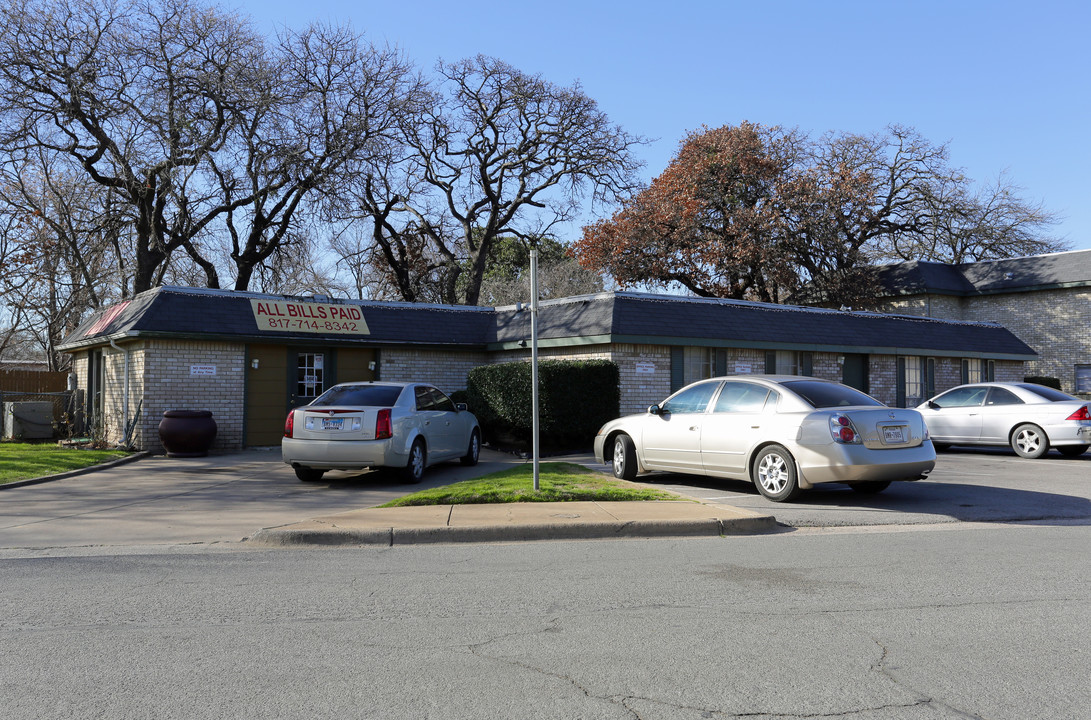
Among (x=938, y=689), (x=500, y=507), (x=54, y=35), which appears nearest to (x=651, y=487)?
(x=500, y=507)

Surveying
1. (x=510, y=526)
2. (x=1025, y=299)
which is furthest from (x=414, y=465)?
(x=1025, y=299)

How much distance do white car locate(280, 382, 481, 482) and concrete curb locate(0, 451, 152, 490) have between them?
4120mm

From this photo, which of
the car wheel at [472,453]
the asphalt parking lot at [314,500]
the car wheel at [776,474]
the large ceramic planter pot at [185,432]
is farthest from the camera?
the large ceramic planter pot at [185,432]

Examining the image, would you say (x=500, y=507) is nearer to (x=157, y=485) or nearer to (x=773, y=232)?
(x=157, y=485)

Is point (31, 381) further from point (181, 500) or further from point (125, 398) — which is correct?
point (181, 500)

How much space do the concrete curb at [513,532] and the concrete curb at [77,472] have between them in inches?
263

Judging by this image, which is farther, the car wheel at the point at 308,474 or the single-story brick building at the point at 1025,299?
the single-story brick building at the point at 1025,299

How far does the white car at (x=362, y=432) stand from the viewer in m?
12.1

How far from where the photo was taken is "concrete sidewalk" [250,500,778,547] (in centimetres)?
829

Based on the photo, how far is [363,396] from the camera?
503 inches

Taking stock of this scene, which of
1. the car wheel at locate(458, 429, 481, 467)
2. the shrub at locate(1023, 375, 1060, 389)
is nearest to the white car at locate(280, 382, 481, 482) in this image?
the car wheel at locate(458, 429, 481, 467)

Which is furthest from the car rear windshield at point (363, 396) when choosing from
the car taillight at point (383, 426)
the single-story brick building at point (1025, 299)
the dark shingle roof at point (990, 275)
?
the dark shingle roof at point (990, 275)

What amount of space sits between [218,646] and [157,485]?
359 inches

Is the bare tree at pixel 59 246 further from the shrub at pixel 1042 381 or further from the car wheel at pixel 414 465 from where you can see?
the shrub at pixel 1042 381
